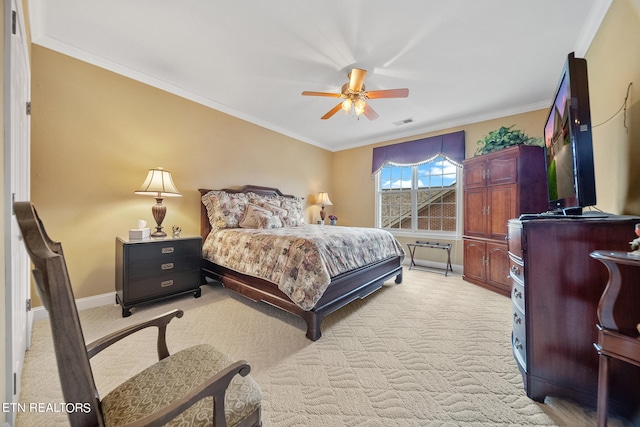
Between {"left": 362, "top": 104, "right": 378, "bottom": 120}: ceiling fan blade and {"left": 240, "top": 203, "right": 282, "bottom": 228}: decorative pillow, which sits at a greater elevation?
{"left": 362, "top": 104, "right": 378, "bottom": 120}: ceiling fan blade

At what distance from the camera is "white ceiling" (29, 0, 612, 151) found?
6.13 ft

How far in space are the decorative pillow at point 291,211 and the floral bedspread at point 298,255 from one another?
1061 mm

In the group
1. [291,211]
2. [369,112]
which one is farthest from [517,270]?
[291,211]

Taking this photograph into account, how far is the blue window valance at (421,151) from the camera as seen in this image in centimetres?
406

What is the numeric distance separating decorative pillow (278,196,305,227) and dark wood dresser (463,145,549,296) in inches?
105

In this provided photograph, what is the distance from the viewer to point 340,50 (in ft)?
7.56

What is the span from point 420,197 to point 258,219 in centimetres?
324

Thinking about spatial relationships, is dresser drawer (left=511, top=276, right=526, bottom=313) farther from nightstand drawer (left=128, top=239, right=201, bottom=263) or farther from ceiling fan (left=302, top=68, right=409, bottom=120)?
nightstand drawer (left=128, top=239, right=201, bottom=263)

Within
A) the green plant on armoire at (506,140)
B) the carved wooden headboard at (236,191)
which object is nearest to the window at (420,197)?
the green plant on armoire at (506,140)

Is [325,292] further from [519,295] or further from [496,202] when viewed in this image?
[496,202]

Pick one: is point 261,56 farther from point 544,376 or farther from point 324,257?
point 544,376

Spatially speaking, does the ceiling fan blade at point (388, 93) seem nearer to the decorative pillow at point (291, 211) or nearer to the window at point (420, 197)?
the decorative pillow at point (291, 211)

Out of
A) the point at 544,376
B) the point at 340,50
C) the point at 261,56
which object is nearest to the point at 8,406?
the point at 544,376

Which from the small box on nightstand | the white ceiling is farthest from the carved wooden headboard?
the white ceiling
